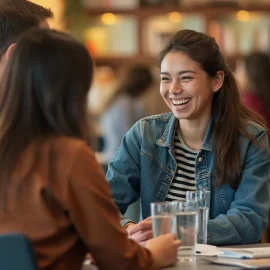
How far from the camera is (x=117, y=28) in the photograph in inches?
288

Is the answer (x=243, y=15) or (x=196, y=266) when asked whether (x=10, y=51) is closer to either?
(x=196, y=266)

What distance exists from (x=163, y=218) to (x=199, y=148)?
65cm

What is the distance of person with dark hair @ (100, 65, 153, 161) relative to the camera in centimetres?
596

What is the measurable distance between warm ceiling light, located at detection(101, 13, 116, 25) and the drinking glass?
5.42m

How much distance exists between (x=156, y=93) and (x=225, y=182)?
11.8 feet

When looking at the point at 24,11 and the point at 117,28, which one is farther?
the point at 117,28

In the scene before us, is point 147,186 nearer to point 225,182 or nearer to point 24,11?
point 225,182

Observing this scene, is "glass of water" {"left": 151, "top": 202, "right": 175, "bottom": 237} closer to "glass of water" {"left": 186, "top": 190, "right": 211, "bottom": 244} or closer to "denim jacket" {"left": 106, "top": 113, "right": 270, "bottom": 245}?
"glass of water" {"left": 186, "top": 190, "right": 211, "bottom": 244}

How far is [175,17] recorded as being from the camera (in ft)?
23.4

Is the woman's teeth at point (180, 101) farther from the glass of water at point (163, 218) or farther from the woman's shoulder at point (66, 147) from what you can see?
the woman's shoulder at point (66, 147)

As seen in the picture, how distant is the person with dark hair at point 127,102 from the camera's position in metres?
5.96

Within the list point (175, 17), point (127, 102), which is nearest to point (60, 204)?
point (127, 102)

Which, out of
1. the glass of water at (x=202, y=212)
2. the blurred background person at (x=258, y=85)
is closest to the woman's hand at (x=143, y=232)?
the glass of water at (x=202, y=212)

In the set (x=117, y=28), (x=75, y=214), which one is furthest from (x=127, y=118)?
(x=75, y=214)
